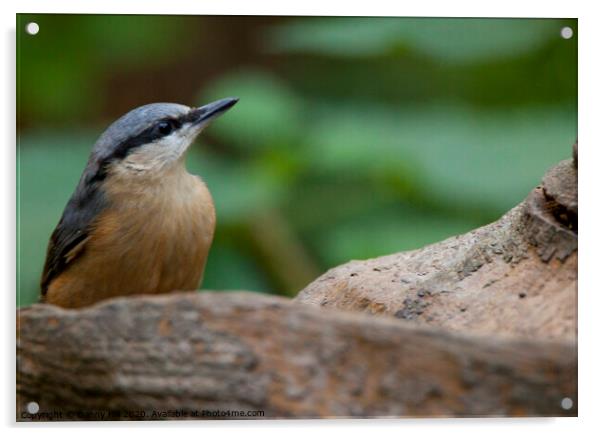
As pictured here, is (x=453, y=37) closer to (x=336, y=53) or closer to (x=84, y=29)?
(x=336, y=53)

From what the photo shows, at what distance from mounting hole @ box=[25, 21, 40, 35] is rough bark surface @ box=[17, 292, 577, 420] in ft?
3.98

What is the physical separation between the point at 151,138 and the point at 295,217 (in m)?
0.84

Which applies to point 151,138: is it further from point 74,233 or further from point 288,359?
point 288,359

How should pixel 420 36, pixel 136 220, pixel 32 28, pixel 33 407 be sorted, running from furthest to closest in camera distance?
pixel 420 36 → pixel 136 220 → pixel 32 28 → pixel 33 407

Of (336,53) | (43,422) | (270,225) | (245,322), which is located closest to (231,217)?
(270,225)

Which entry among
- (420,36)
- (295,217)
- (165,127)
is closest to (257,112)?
(295,217)

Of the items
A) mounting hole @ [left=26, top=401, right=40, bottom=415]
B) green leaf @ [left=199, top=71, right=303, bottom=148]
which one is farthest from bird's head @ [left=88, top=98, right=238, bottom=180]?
mounting hole @ [left=26, top=401, right=40, bottom=415]

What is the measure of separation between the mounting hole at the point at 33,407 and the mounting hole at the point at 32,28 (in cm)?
130

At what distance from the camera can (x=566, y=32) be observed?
333 cm

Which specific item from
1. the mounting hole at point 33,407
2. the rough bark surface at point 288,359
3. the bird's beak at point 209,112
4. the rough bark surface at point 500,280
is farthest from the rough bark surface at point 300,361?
the bird's beak at point 209,112

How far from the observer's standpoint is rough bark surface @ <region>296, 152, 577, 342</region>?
103 inches

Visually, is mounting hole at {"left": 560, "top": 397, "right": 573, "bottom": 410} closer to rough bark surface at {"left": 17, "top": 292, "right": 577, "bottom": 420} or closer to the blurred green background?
rough bark surface at {"left": 17, "top": 292, "right": 577, "bottom": 420}

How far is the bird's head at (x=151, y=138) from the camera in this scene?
128 inches

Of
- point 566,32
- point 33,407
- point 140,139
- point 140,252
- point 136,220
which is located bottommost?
point 33,407
